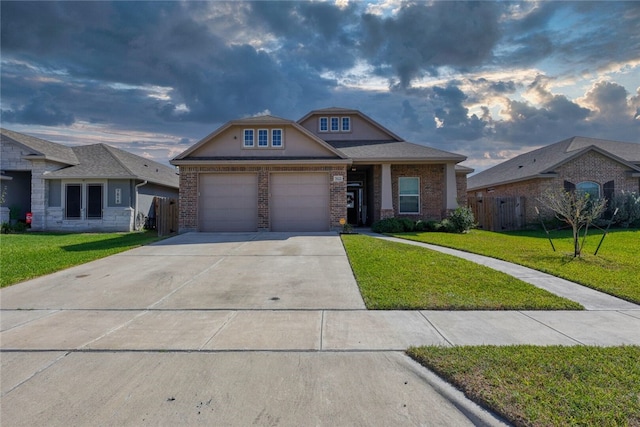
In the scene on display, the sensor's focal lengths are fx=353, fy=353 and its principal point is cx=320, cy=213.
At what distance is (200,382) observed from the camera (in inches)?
140

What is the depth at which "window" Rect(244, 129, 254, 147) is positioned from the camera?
16141 millimetres

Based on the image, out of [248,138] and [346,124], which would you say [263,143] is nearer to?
[248,138]

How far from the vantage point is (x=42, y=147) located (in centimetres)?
1914

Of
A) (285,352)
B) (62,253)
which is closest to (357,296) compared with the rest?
(285,352)

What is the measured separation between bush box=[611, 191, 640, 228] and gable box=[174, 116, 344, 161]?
49.6 feet

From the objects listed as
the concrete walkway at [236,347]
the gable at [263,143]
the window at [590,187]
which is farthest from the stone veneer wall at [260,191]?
the window at [590,187]

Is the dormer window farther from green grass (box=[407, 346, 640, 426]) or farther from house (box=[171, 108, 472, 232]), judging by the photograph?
green grass (box=[407, 346, 640, 426])

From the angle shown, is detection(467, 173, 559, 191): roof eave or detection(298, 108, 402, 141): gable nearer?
detection(467, 173, 559, 191): roof eave

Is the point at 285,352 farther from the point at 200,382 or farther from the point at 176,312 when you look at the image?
the point at 176,312

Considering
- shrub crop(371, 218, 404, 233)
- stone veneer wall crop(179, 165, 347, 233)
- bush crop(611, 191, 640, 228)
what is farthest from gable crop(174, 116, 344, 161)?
bush crop(611, 191, 640, 228)

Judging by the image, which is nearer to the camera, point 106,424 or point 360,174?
point 106,424

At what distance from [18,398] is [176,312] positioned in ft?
8.06

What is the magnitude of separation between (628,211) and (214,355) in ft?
73.2

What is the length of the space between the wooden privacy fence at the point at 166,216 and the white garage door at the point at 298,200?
207 inches
